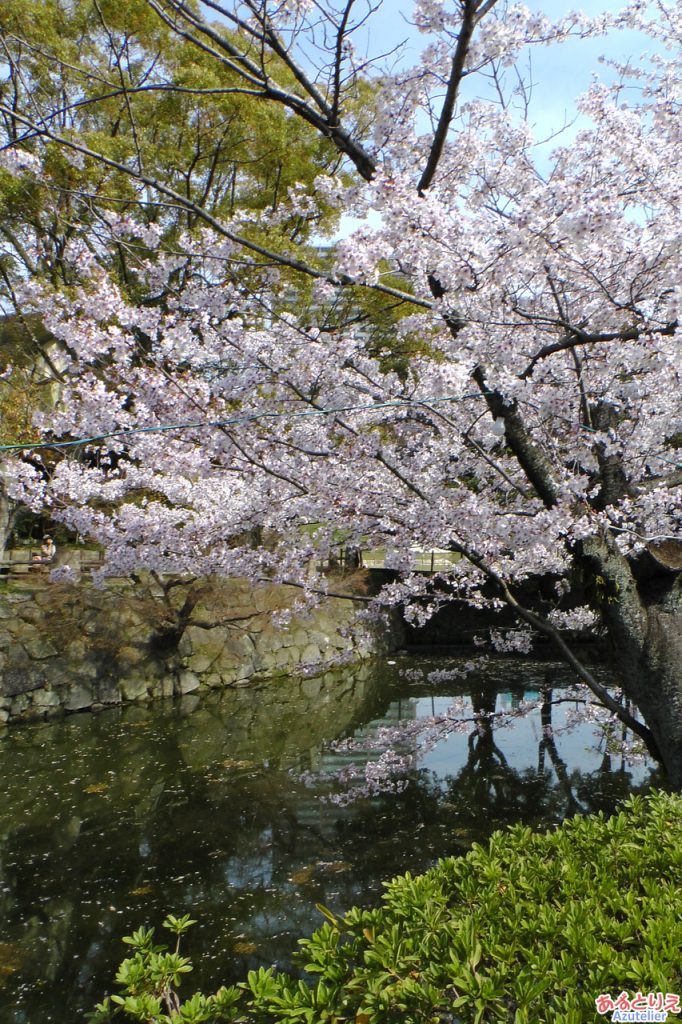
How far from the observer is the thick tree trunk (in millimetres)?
3965

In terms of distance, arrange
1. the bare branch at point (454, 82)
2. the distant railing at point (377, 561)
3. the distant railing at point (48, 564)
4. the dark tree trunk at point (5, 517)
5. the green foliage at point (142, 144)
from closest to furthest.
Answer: the bare branch at point (454, 82)
the distant railing at point (377, 561)
the green foliage at point (142, 144)
the dark tree trunk at point (5, 517)
the distant railing at point (48, 564)

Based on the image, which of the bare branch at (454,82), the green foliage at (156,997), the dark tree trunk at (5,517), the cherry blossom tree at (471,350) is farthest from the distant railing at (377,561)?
the dark tree trunk at (5,517)

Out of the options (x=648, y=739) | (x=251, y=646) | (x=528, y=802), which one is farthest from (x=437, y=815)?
(x=251, y=646)

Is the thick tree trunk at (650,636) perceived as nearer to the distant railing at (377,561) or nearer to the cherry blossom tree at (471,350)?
the cherry blossom tree at (471,350)

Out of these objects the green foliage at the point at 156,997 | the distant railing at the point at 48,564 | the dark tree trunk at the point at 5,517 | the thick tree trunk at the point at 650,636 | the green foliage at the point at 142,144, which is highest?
the green foliage at the point at 142,144

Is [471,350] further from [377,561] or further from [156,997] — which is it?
[377,561]

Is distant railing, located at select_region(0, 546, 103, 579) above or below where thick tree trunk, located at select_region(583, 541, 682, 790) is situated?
above

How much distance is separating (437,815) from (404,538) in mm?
3375

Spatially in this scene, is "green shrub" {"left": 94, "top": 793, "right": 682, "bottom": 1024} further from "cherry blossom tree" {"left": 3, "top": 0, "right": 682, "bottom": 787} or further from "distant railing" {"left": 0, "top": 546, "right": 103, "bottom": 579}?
"distant railing" {"left": 0, "top": 546, "right": 103, "bottom": 579}

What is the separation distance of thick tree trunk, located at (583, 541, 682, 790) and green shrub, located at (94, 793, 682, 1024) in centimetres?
131

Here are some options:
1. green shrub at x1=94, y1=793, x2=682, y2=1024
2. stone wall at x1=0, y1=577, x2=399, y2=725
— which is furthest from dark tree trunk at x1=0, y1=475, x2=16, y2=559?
green shrub at x1=94, y1=793, x2=682, y2=1024

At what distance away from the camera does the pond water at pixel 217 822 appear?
15.9 feet

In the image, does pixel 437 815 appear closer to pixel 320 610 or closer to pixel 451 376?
pixel 451 376

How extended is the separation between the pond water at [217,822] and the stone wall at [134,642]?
0.67 metres
